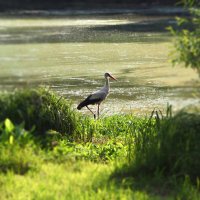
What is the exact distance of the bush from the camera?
6113 millimetres

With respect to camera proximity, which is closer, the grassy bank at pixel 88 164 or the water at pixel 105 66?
the grassy bank at pixel 88 164

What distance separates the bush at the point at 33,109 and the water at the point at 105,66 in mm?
130

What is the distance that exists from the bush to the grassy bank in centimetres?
1

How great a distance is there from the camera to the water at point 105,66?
627 centimetres

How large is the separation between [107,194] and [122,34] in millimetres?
28733

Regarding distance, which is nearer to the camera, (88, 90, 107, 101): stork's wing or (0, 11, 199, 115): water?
(0, 11, 199, 115): water

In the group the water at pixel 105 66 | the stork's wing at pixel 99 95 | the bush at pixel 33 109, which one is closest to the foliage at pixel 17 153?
the bush at pixel 33 109

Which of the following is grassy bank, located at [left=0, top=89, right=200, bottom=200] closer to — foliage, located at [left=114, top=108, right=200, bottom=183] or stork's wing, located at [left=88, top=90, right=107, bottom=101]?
foliage, located at [left=114, top=108, right=200, bottom=183]

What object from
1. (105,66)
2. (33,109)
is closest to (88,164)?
(33,109)

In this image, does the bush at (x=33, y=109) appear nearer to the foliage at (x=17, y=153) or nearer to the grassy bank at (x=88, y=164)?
the grassy bank at (x=88, y=164)

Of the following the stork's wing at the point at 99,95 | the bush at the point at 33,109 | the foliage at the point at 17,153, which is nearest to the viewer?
the foliage at the point at 17,153

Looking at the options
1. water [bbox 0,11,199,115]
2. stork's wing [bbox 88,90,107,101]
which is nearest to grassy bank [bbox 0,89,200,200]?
water [bbox 0,11,199,115]

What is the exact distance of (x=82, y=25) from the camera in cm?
4019

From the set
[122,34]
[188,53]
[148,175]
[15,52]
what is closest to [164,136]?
[148,175]
